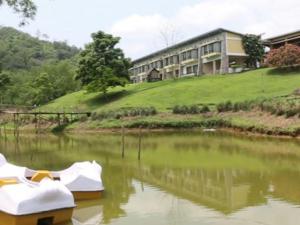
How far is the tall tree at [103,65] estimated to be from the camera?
7331 centimetres

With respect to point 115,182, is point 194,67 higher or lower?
higher

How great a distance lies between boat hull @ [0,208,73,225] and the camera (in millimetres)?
14867

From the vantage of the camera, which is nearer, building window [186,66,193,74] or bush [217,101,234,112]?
bush [217,101,234,112]

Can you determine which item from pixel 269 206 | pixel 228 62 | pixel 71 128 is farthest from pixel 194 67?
pixel 269 206

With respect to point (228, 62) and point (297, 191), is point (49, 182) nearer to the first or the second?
point (297, 191)

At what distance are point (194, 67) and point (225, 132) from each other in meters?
41.6

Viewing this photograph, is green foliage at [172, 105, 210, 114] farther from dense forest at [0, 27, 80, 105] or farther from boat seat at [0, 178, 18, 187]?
boat seat at [0, 178, 18, 187]

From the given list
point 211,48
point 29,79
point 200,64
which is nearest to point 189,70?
point 200,64

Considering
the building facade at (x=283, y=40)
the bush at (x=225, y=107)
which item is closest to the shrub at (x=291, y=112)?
the bush at (x=225, y=107)

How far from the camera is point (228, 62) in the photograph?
82.0m

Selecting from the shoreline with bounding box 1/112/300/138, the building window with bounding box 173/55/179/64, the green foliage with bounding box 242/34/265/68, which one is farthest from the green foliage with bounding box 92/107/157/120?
the building window with bounding box 173/55/179/64

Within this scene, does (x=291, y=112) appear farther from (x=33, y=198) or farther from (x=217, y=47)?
(x=217, y=47)

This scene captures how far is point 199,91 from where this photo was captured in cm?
7012

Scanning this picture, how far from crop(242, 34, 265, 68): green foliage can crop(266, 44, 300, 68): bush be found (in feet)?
24.1
